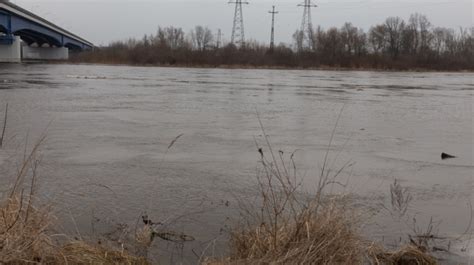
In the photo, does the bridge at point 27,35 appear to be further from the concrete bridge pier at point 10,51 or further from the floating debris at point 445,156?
the floating debris at point 445,156

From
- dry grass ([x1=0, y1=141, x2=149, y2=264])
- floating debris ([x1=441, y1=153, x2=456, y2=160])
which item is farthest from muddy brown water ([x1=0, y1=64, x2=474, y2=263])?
dry grass ([x1=0, y1=141, x2=149, y2=264])

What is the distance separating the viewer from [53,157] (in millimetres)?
9375

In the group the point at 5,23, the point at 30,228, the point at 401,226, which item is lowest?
the point at 401,226

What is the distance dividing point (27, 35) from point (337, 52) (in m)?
58.4

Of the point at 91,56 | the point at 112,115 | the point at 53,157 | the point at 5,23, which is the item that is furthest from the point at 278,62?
the point at 53,157

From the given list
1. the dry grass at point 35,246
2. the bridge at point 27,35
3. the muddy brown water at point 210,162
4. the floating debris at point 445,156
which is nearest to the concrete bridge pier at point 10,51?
the bridge at point 27,35

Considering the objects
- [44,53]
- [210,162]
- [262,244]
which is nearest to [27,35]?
[44,53]

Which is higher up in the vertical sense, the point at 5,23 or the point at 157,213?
the point at 5,23

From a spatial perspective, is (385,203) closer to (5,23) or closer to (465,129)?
(465,129)

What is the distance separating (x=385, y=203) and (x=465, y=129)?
902 centimetres

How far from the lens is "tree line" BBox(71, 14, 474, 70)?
9600 centimetres

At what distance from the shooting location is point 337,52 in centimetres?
10581

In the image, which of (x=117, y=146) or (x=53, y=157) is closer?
(x=53, y=157)

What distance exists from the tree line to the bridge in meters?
7.37
